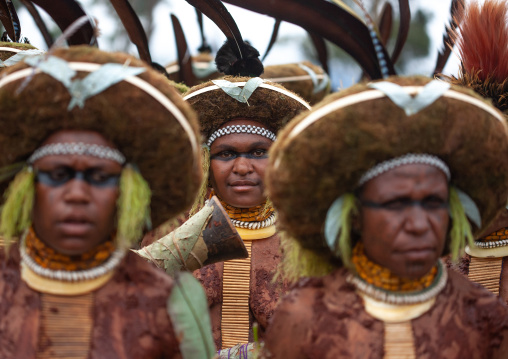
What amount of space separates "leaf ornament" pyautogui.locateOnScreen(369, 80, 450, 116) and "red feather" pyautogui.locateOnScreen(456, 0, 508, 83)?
3.29ft

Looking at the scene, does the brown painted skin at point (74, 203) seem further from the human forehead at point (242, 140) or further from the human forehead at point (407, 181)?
the human forehead at point (242, 140)

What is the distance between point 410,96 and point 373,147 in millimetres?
254

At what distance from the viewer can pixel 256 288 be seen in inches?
158

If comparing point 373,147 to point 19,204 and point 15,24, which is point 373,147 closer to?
point 19,204

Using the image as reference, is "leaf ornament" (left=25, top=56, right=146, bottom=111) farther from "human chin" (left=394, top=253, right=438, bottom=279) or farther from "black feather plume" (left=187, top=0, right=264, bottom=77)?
"black feather plume" (left=187, top=0, right=264, bottom=77)

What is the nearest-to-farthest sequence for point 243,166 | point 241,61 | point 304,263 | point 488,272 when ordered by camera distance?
point 304,263, point 488,272, point 243,166, point 241,61

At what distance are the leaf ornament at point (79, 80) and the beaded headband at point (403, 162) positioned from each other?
102 centimetres

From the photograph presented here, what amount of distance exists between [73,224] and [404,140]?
50.5 inches

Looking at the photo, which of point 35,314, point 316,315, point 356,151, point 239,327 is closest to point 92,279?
point 35,314

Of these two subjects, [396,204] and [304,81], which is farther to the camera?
[304,81]

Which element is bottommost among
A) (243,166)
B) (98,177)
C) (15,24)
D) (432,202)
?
(243,166)

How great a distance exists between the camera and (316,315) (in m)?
2.63

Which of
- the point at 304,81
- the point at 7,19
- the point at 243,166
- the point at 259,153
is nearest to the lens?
the point at 243,166

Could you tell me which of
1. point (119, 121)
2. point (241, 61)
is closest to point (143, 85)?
point (119, 121)
